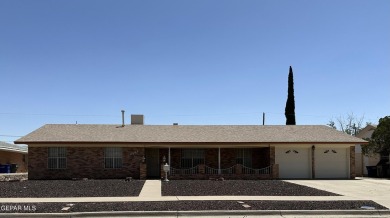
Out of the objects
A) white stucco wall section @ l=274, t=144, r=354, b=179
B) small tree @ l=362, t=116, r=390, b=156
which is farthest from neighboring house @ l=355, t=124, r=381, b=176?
white stucco wall section @ l=274, t=144, r=354, b=179

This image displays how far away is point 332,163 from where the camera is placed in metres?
28.7

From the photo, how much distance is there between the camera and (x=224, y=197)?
15969 mm

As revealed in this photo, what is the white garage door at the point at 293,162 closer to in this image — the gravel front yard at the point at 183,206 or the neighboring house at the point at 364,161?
the neighboring house at the point at 364,161

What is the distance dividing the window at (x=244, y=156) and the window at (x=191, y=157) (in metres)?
2.47

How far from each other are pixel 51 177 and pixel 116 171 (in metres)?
3.99

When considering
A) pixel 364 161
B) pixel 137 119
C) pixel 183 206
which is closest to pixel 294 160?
pixel 364 161

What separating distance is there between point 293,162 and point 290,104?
65.0ft

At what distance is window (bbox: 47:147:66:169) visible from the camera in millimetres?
26859

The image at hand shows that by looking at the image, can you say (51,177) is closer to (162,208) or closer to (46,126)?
(46,126)

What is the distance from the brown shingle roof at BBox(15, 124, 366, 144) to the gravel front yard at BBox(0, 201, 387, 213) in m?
13.1

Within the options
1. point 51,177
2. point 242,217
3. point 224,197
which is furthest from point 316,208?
point 51,177

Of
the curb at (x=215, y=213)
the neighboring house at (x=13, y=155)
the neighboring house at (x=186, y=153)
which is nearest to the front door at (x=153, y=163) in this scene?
the neighboring house at (x=186, y=153)

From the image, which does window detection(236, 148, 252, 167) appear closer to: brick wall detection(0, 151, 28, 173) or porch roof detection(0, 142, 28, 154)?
porch roof detection(0, 142, 28, 154)

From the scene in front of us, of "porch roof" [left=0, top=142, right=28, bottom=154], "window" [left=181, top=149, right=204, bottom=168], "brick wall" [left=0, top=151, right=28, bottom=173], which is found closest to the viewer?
"window" [left=181, top=149, right=204, bottom=168]
